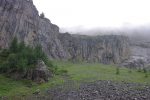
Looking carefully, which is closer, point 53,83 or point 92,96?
point 92,96

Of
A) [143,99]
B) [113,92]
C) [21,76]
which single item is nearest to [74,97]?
[113,92]

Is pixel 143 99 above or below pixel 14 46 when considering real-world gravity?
below

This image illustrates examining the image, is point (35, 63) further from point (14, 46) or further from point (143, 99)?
point (143, 99)

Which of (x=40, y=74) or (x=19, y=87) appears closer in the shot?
(x=19, y=87)

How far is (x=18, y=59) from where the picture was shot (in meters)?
110

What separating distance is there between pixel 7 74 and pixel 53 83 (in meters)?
17.2

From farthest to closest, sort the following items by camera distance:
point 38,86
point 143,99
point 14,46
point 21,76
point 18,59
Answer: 1. point 14,46
2. point 18,59
3. point 21,76
4. point 38,86
5. point 143,99

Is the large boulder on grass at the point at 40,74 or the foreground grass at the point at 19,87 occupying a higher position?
the large boulder on grass at the point at 40,74

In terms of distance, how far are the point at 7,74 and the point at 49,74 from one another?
569 inches

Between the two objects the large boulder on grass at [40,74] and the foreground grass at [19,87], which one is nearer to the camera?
the foreground grass at [19,87]

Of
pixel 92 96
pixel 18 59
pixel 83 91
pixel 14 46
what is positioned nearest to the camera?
pixel 92 96

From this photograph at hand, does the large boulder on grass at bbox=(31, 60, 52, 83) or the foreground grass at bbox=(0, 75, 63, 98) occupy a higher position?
the large boulder on grass at bbox=(31, 60, 52, 83)

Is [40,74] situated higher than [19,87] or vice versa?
[40,74]

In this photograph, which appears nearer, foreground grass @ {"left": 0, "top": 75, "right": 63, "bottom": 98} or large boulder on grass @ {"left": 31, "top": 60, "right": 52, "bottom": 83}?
foreground grass @ {"left": 0, "top": 75, "right": 63, "bottom": 98}
